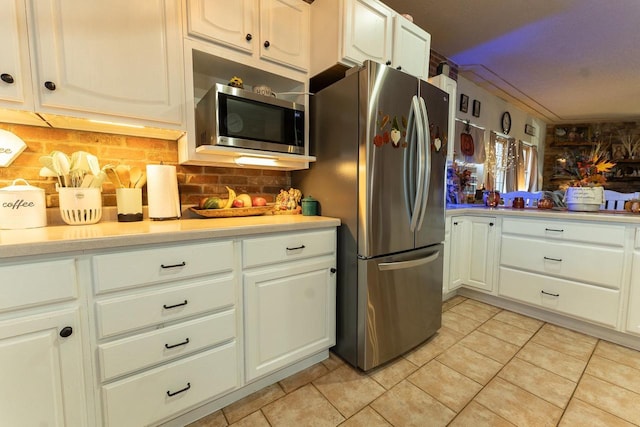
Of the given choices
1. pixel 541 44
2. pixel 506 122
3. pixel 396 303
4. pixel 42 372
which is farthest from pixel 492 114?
pixel 42 372

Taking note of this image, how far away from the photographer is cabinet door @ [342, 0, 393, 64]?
164cm

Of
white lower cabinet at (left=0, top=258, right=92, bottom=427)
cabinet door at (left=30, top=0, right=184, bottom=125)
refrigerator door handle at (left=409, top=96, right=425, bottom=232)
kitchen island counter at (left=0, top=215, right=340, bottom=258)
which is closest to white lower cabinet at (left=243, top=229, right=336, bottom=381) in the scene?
kitchen island counter at (left=0, top=215, right=340, bottom=258)

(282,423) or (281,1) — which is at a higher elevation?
(281,1)

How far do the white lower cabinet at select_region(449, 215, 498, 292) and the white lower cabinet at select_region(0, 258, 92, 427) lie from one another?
101 inches

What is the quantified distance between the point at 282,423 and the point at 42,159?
162cm

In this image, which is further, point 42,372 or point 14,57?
point 14,57

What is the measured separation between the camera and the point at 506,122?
4242 mm

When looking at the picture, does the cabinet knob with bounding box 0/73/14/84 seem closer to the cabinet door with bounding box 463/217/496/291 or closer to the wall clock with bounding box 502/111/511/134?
the cabinet door with bounding box 463/217/496/291

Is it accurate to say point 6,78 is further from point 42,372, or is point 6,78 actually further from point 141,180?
point 42,372

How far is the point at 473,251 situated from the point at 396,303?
1.43 meters

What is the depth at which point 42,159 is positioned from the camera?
1.21 meters

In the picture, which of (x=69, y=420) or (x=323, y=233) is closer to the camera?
(x=69, y=420)

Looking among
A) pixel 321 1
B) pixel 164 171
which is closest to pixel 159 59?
pixel 164 171

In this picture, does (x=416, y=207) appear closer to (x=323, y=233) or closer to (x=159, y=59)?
(x=323, y=233)
